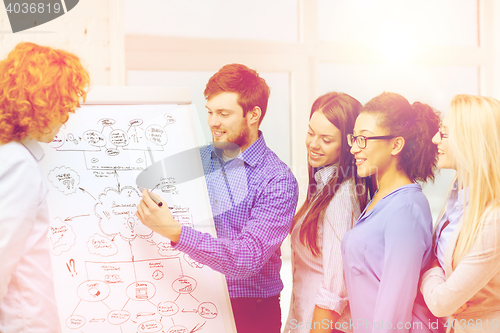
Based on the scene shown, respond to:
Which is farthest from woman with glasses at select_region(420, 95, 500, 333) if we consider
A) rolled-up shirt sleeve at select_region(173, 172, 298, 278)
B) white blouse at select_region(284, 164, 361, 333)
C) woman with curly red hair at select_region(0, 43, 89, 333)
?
woman with curly red hair at select_region(0, 43, 89, 333)

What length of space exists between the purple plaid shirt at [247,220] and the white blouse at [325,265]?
0.09 meters

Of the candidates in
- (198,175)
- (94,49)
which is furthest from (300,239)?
(94,49)

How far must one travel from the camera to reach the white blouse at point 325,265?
1.25 metres

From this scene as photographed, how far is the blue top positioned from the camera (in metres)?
1.14

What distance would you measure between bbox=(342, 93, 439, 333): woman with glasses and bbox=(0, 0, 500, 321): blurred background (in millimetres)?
661

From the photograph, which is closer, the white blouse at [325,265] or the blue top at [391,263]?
the blue top at [391,263]

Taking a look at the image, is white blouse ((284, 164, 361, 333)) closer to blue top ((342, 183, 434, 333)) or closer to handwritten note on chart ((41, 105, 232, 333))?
blue top ((342, 183, 434, 333))

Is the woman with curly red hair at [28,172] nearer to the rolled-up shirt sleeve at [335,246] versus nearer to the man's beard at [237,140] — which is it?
the man's beard at [237,140]

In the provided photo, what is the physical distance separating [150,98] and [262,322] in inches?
35.8

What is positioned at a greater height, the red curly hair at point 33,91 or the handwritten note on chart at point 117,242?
the red curly hair at point 33,91

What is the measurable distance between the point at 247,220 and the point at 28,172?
27.7 inches

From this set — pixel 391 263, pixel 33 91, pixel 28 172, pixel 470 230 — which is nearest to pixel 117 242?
pixel 28 172

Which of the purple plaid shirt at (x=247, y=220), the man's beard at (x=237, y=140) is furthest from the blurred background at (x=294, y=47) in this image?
the purple plaid shirt at (x=247, y=220)

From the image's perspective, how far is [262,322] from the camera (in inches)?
52.1
